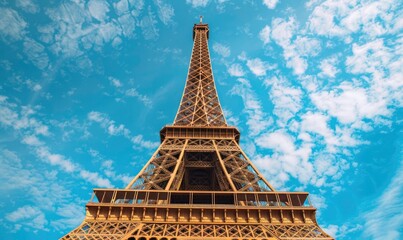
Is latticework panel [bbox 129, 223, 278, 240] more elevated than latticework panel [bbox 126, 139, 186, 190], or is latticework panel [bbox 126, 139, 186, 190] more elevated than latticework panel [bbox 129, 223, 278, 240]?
latticework panel [bbox 126, 139, 186, 190]

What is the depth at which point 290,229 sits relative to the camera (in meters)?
19.0

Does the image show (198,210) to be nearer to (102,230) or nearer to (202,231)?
(202,231)

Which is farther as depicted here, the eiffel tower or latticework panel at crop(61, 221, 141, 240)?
the eiffel tower

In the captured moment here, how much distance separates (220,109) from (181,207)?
56.3 feet

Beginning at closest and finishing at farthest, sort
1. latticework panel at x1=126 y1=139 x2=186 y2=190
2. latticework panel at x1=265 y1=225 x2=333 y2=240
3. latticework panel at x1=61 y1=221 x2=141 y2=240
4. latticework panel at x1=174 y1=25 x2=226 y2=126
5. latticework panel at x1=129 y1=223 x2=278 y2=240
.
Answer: latticework panel at x1=61 y1=221 x2=141 y2=240 → latticework panel at x1=265 y1=225 x2=333 y2=240 → latticework panel at x1=129 y1=223 x2=278 y2=240 → latticework panel at x1=126 y1=139 x2=186 y2=190 → latticework panel at x1=174 y1=25 x2=226 y2=126

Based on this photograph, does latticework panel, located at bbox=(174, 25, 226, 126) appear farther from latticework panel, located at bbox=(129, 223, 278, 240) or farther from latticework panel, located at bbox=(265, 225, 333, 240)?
latticework panel, located at bbox=(265, 225, 333, 240)

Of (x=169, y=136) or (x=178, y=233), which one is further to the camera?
(x=169, y=136)

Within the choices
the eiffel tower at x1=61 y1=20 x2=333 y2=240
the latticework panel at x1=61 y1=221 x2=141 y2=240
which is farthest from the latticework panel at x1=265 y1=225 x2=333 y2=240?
the latticework panel at x1=61 y1=221 x2=141 y2=240

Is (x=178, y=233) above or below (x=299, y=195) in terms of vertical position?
below

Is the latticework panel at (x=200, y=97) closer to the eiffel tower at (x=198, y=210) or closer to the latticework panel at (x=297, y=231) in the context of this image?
the eiffel tower at (x=198, y=210)

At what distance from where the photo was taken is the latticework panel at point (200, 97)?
33750mm

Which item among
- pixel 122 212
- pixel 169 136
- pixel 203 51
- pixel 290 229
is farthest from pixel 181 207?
pixel 203 51

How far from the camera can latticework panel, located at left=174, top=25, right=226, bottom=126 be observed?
1329 inches

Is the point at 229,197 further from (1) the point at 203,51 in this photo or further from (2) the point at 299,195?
(1) the point at 203,51
